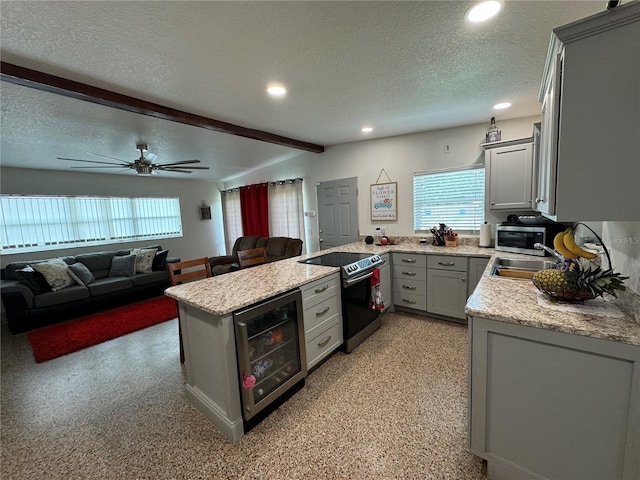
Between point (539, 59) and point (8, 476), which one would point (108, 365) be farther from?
point (539, 59)

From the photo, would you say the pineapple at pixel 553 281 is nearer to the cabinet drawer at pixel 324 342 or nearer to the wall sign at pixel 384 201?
the cabinet drawer at pixel 324 342

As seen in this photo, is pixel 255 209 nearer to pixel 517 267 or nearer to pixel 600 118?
pixel 517 267

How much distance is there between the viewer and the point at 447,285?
307 centimetres

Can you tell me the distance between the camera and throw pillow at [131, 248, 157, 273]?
16.2ft

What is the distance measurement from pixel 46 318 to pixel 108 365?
210cm

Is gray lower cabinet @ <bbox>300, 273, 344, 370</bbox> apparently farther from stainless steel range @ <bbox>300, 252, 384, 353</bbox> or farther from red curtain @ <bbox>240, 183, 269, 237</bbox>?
red curtain @ <bbox>240, 183, 269, 237</bbox>

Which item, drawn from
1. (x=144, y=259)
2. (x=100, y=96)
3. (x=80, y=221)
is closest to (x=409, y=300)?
(x=100, y=96)

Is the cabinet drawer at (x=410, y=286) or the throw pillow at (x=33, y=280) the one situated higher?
the throw pillow at (x=33, y=280)

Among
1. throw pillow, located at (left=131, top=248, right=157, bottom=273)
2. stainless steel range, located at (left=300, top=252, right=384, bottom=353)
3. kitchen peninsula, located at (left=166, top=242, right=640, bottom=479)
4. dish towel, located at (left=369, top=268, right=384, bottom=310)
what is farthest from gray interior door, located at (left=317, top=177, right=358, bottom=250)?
throw pillow, located at (left=131, top=248, right=157, bottom=273)

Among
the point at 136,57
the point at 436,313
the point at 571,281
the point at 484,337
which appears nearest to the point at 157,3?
the point at 136,57

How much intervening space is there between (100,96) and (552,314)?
11.0 ft

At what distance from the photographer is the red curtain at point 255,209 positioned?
588 centimetres

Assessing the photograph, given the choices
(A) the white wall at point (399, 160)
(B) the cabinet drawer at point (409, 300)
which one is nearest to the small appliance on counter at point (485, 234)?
(A) the white wall at point (399, 160)

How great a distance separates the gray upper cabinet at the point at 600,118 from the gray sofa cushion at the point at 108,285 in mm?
5579
